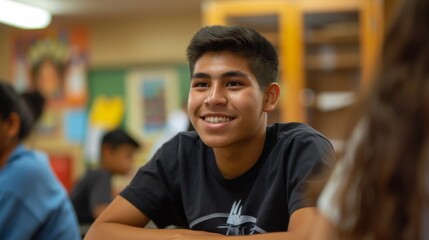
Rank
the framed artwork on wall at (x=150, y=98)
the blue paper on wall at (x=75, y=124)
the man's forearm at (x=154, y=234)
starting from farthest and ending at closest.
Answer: the blue paper on wall at (x=75, y=124), the framed artwork on wall at (x=150, y=98), the man's forearm at (x=154, y=234)

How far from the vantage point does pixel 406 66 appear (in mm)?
754

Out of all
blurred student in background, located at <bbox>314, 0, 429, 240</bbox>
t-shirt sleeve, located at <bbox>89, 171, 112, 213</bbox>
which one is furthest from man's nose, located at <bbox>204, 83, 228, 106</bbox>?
t-shirt sleeve, located at <bbox>89, 171, 112, 213</bbox>

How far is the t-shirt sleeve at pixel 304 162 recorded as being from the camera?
4.73 feet

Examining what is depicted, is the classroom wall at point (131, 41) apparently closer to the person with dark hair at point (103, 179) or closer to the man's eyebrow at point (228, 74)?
the person with dark hair at point (103, 179)

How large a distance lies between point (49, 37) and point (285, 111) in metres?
3.18

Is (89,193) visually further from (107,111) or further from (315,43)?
(107,111)

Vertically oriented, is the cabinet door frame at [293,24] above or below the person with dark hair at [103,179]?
above

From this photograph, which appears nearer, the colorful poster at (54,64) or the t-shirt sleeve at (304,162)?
the t-shirt sleeve at (304,162)

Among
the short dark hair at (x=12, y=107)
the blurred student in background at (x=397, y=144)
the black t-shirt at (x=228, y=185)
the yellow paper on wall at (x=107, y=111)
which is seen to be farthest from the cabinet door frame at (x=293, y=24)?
the blurred student in background at (x=397, y=144)

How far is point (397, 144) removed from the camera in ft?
2.47

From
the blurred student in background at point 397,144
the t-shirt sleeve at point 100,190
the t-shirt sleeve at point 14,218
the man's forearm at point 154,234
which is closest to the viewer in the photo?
the blurred student in background at point 397,144

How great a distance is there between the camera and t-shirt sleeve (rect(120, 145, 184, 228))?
5.63 feet

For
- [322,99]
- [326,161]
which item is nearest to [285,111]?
[322,99]

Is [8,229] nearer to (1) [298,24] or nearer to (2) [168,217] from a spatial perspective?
(2) [168,217]
